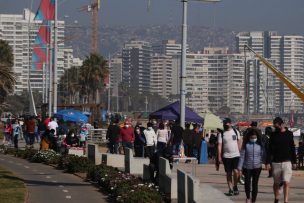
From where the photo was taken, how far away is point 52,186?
23.1 metres

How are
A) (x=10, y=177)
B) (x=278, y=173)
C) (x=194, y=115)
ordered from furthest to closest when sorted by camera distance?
(x=194, y=115) → (x=10, y=177) → (x=278, y=173)

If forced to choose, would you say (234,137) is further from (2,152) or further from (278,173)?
(2,152)

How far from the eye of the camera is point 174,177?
62.7 feet

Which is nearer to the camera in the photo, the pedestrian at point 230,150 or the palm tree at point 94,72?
the pedestrian at point 230,150

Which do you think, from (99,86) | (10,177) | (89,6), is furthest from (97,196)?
(89,6)

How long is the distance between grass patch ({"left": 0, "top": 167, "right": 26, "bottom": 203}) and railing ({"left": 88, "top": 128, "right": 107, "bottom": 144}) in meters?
31.5

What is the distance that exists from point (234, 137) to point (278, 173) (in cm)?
230

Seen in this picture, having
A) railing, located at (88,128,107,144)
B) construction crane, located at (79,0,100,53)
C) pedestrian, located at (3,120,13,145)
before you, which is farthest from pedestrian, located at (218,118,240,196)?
construction crane, located at (79,0,100,53)

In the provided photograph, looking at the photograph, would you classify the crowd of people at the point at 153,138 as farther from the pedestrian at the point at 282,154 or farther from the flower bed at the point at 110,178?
the pedestrian at the point at 282,154

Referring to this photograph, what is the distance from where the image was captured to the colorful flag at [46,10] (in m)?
48.2

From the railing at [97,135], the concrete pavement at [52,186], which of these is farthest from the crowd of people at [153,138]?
the railing at [97,135]

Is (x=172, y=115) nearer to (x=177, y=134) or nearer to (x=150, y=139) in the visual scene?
(x=177, y=134)

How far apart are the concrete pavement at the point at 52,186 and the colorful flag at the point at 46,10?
17.5m

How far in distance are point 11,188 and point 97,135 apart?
37.7 m
